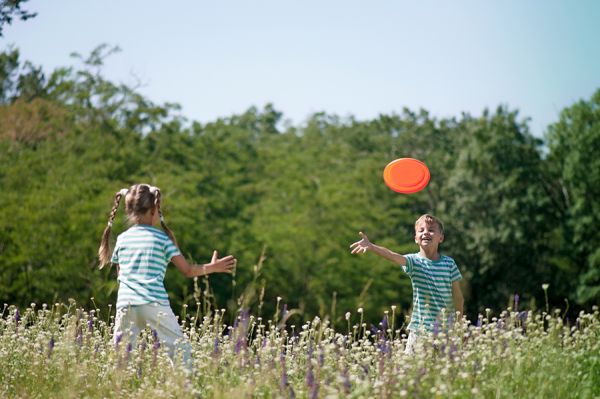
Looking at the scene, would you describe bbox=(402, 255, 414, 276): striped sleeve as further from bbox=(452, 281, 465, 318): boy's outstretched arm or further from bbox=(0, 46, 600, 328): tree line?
bbox=(0, 46, 600, 328): tree line

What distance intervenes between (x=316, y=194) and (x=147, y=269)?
118 feet

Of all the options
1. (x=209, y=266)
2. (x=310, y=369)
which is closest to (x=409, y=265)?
(x=209, y=266)

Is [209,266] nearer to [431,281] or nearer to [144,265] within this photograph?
[144,265]

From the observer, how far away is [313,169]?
4612 centimetres

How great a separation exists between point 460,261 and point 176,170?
1450 centimetres

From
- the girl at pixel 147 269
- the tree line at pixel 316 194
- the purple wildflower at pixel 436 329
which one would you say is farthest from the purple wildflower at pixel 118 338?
the tree line at pixel 316 194

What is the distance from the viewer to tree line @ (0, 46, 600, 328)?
35344 millimetres

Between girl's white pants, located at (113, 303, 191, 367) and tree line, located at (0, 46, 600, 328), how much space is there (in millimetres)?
26864

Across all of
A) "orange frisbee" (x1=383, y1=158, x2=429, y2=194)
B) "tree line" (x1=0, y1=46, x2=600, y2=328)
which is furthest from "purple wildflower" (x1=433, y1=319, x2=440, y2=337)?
"tree line" (x1=0, y1=46, x2=600, y2=328)

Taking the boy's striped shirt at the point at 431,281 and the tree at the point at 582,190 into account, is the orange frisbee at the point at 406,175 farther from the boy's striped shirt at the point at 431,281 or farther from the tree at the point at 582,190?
the tree at the point at 582,190

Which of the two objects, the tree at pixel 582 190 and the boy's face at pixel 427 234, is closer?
the boy's face at pixel 427 234

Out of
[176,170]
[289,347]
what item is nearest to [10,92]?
[176,170]

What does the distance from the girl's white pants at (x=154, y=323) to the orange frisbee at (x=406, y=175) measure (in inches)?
143

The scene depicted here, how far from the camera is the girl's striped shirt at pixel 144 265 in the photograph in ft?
20.1
